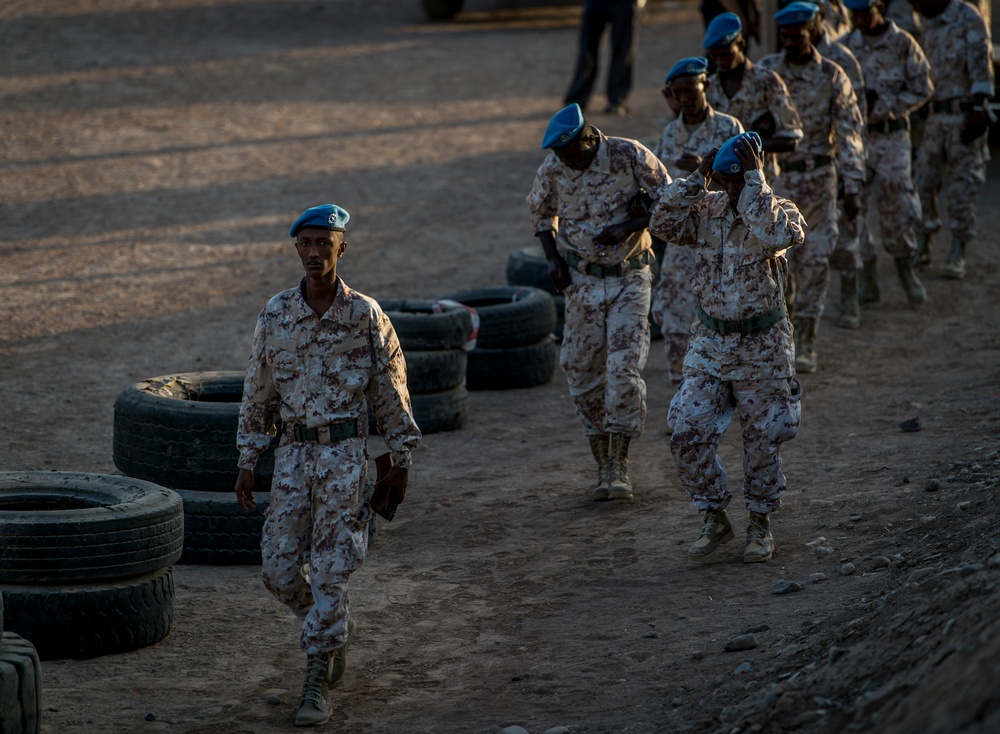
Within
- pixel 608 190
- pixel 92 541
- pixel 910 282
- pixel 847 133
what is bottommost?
pixel 92 541

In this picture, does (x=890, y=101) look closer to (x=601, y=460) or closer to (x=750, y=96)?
(x=750, y=96)

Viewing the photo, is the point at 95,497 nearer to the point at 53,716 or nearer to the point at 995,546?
the point at 53,716

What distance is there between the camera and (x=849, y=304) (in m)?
12.0

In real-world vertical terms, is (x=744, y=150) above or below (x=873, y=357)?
above

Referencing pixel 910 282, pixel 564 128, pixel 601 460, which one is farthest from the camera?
pixel 910 282

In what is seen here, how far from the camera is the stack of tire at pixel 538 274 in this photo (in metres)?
12.0

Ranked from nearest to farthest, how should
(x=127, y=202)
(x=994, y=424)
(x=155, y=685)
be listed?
(x=155, y=685), (x=994, y=424), (x=127, y=202)

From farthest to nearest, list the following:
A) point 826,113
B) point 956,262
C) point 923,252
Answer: point 923,252 → point 956,262 → point 826,113

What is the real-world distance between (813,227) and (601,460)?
3166mm

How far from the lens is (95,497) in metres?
6.52

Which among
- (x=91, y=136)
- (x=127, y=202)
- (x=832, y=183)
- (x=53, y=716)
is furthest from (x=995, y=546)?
(x=91, y=136)

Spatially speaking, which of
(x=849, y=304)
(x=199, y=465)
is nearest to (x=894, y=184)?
(x=849, y=304)

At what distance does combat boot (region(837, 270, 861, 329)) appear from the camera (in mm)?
11961

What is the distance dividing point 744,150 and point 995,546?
7.12 feet
